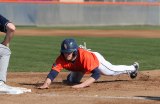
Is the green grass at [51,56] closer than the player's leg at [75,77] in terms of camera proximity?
No

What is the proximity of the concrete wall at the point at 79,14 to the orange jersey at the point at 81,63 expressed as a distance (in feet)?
78.5

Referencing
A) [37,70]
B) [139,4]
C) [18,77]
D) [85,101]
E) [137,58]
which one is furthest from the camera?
[139,4]

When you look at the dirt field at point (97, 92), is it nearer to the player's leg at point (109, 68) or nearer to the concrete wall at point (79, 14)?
the player's leg at point (109, 68)

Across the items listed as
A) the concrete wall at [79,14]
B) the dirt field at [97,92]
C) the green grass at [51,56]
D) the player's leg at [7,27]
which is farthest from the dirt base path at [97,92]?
the concrete wall at [79,14]

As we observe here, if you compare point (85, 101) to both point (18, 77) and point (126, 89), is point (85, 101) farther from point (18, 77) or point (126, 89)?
point (18, 77)

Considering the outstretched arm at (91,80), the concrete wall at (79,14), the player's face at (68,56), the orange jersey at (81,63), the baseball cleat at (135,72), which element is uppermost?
the player's face at (68,56)

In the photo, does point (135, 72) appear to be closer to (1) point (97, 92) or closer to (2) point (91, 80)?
(2) point (91, 80)

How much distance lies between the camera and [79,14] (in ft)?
113

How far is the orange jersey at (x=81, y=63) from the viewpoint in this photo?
8125 mm

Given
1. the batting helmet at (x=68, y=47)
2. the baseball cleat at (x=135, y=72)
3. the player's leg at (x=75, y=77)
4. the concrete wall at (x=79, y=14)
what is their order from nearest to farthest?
the batting helmet at (x=68, y=47), the player's leg at (x=75, y=77), the baseball cleat at (x=135, y=72), the concrete wall at (x=79, y=14)

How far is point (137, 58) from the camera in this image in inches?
556

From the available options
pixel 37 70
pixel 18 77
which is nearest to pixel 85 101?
pixel 18 77

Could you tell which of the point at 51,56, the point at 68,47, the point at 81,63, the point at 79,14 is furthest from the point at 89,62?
the point at 79,14

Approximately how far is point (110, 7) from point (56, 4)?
377 centimetres
